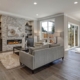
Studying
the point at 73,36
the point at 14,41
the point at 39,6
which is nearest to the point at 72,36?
the point at 73,36

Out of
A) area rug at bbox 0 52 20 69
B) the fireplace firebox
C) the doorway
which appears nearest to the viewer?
area rug at bbox 0 52 20 69

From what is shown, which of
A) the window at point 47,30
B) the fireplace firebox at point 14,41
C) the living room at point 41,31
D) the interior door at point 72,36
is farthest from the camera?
the interior door at point 72,36

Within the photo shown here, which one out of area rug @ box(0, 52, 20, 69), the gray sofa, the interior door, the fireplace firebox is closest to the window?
the interior door

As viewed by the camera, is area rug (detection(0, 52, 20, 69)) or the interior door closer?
area rug (detection(0, 52, 20, 69))

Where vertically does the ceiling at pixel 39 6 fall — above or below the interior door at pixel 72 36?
above

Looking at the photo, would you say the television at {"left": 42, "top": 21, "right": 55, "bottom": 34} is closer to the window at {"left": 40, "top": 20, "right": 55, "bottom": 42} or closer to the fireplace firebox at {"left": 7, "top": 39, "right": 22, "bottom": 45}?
the window at {"left": 40, "top": 20, "right": 55, "bottom": 42}

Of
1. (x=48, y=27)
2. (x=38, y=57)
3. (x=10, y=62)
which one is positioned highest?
(x=48, y=27)

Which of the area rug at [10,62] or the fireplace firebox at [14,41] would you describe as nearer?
the area rug at [10,62]


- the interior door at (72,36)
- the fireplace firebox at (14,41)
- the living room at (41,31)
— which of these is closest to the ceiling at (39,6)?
the living room at (41,31)

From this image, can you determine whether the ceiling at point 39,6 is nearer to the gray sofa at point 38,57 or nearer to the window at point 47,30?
the window at point 47,30

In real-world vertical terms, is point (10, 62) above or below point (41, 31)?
below

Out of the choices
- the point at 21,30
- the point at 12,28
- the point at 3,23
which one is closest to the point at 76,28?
the point at 21,30

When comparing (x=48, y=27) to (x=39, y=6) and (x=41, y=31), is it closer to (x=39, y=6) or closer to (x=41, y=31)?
(x=41, y=31)

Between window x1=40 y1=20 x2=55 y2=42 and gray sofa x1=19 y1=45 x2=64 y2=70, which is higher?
window x1=40 y1=20 x2=55 y2=42
